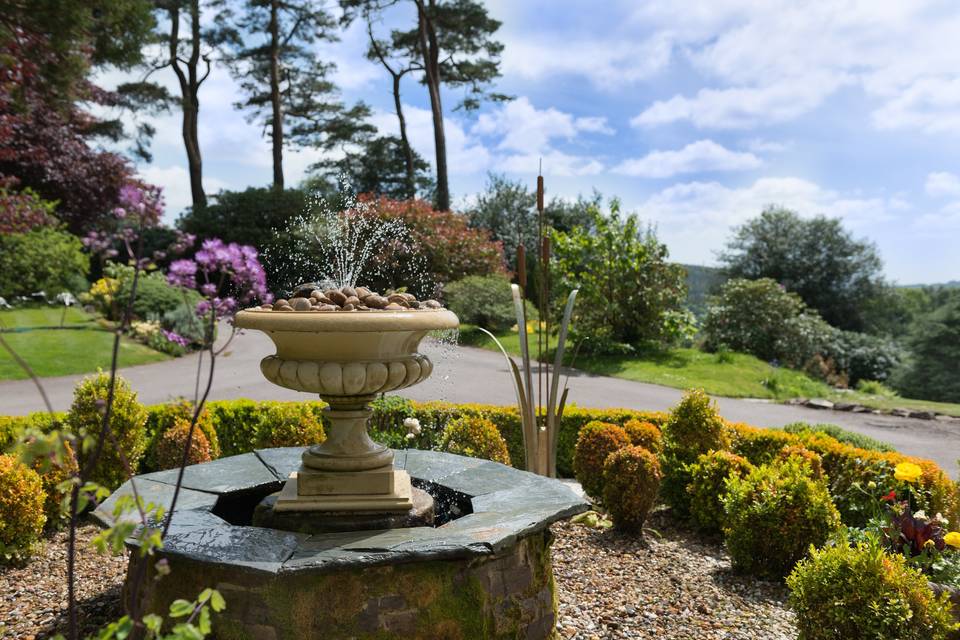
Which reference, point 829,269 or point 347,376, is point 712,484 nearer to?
point 347,376

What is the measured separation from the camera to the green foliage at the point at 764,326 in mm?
17000

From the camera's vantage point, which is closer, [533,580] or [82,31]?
[533,580]

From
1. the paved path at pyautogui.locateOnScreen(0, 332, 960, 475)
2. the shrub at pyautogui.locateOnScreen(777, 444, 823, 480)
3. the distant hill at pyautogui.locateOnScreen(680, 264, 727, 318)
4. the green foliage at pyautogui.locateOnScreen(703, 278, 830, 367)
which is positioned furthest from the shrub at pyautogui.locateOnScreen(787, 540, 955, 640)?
the distant hill at pyautogui.locateOnScreen(680, 264, 727, 318)

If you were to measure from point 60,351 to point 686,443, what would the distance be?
12409 mm

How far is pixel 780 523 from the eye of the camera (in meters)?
4.20

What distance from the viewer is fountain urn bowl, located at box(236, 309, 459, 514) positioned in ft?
10.1

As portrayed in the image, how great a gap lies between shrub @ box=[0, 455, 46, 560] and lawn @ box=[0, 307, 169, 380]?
7763 millimetres

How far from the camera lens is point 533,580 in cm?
316

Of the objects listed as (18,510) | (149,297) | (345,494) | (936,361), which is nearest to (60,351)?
(149,297)

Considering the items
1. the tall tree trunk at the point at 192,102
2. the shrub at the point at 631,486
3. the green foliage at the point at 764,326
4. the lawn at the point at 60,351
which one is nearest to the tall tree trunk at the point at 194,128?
the tall tree trunk at the point at 192,102

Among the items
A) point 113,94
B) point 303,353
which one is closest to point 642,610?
point 303,353

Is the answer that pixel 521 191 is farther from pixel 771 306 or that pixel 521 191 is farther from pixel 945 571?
pixel 945 571

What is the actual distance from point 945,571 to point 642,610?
150cm

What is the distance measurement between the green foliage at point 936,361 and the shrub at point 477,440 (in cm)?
1542
